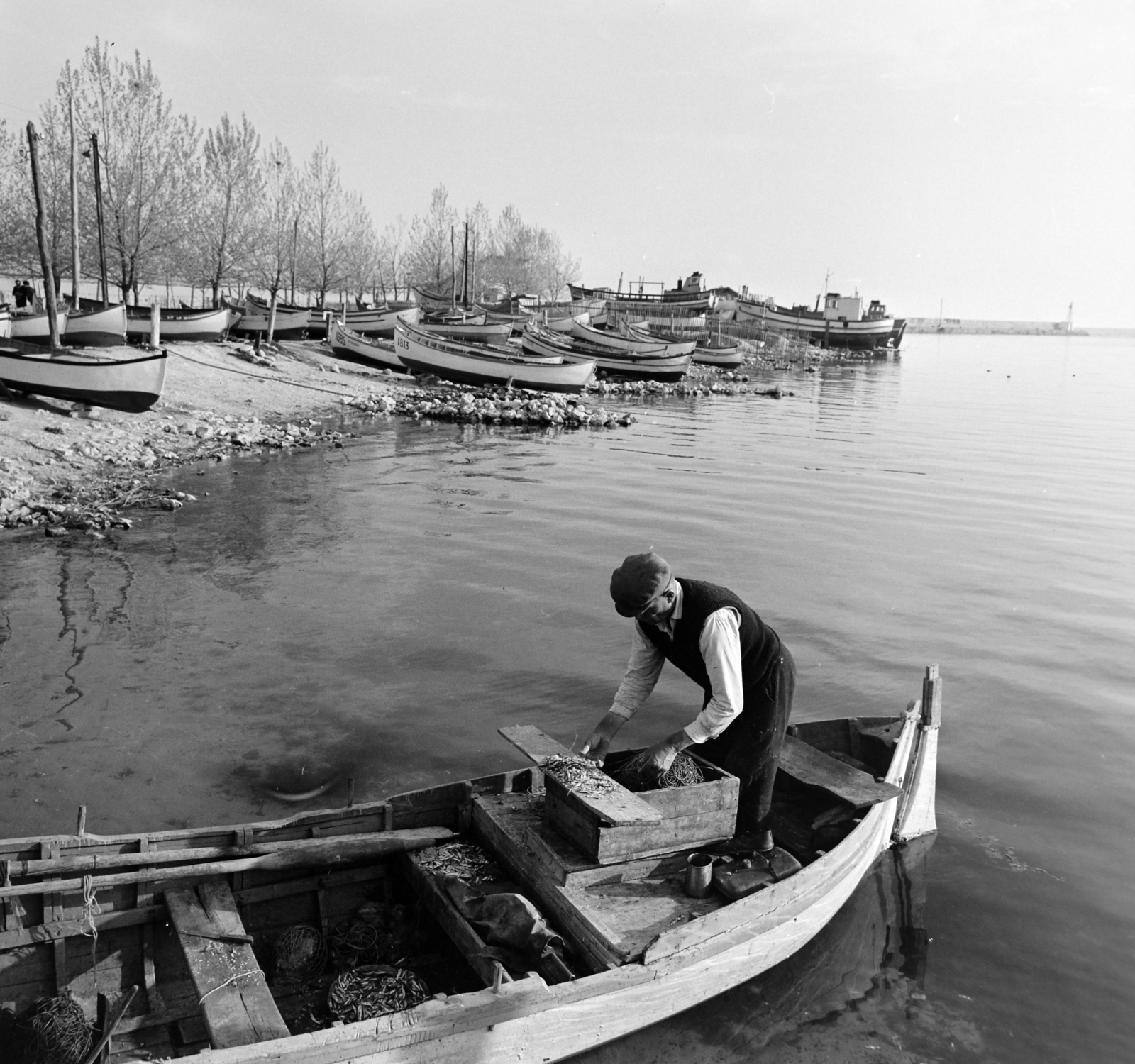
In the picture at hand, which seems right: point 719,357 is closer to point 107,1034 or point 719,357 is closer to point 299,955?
point 299,955

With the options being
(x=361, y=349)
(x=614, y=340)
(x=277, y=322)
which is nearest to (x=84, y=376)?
(x=361, y=349)

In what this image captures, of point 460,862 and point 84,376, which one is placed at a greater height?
point 84,376

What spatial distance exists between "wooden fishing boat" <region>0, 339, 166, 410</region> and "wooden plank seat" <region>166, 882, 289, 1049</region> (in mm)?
15837

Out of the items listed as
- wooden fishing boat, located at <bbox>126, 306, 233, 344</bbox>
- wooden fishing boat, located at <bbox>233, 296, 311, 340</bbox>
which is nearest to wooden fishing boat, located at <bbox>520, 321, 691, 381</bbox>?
wooden fishing boat, located at <bbox>233, 296, 311, 340</bbox>

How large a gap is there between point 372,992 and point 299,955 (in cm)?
56

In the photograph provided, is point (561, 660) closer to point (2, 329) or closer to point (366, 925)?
point (366, 925)

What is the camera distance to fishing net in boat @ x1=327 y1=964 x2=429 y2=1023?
3.96 metres

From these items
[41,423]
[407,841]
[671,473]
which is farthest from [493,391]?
[407,841]

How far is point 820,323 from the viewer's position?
85500 millimetres

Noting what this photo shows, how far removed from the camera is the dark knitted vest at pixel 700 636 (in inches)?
175

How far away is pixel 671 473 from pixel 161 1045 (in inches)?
676

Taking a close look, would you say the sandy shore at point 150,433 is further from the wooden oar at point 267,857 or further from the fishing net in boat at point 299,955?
the fishing net in boat at point 299,955

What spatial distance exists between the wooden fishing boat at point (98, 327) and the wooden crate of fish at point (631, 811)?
2456 cm

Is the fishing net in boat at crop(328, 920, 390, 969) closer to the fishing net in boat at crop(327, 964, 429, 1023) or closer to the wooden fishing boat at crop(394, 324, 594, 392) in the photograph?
the fishing net in boat at crop(327, 964, 429, 1023)
